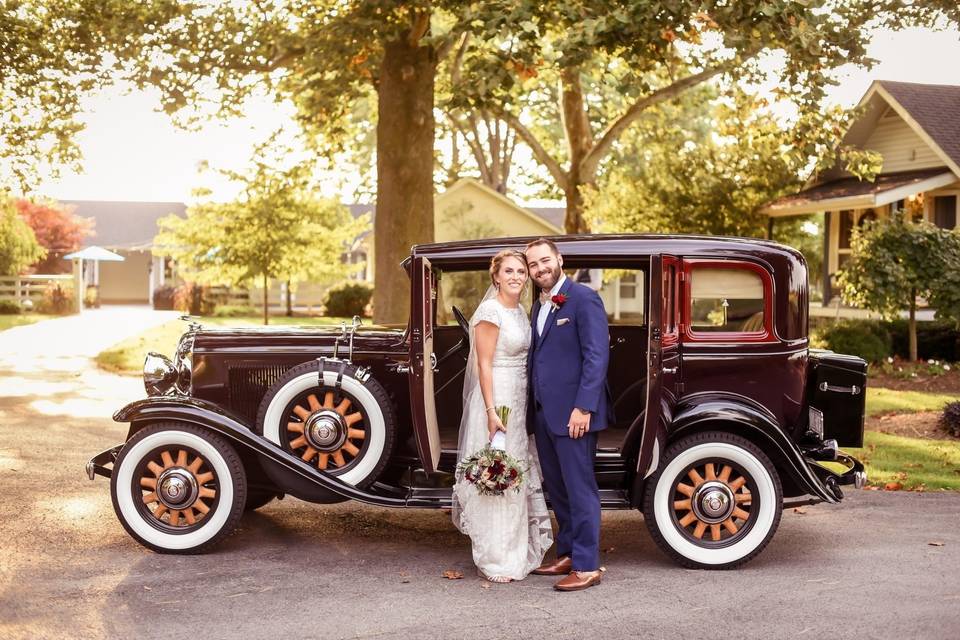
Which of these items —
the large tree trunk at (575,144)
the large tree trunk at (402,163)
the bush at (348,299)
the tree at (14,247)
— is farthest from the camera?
the tree at (14,247)

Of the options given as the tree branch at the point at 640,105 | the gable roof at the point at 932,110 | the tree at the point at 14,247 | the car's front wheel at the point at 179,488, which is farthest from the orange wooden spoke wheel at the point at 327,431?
the tree at the point at 14,247

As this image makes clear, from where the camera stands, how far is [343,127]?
798 inches

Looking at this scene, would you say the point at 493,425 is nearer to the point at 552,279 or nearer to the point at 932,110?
the point at 552,279

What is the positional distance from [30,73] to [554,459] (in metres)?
13.4

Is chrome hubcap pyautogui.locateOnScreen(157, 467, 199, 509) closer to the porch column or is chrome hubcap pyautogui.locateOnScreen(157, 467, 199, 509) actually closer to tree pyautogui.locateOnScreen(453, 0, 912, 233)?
tree pyautogui.locateOnScreen(453, 0, 912, 233)

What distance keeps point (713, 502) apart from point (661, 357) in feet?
3.04

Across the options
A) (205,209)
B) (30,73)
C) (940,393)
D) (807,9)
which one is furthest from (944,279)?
(205,209)

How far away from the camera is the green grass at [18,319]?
94.5 ft

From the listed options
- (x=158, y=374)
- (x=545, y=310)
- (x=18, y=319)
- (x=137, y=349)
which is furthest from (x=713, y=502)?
(x=18, y=319)

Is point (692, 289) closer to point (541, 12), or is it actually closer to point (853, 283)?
point (541, 12)

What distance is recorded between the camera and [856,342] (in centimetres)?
1711

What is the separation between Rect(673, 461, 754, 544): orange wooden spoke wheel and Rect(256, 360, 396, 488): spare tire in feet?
6.02

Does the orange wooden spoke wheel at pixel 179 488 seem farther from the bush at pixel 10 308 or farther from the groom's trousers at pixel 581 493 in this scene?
the bush at pixel 10 308

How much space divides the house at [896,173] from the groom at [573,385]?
1612 centimetres
